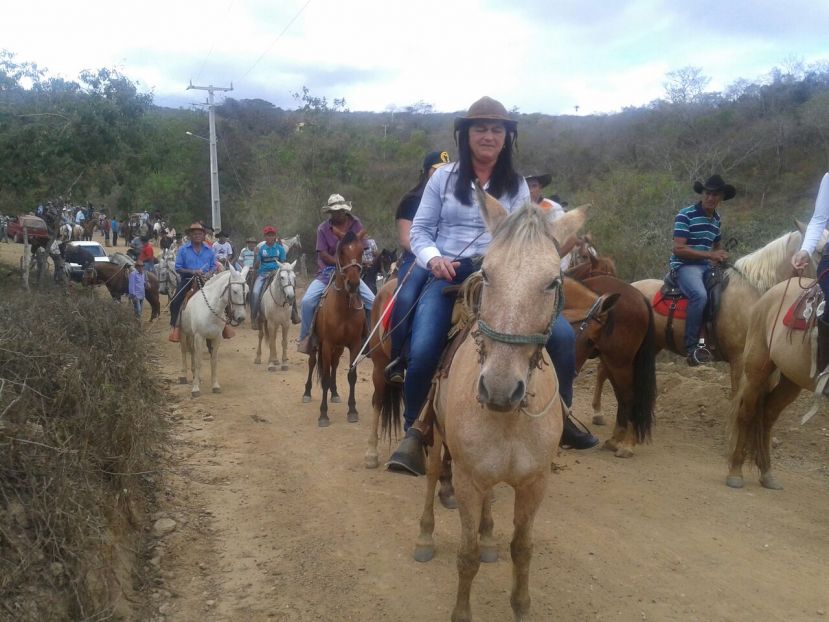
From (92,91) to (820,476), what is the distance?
56.8 ft

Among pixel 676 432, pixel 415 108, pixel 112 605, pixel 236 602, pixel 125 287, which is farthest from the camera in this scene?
pixel 415 108

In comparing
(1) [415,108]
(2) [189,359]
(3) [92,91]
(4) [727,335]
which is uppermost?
(1) [415,108]

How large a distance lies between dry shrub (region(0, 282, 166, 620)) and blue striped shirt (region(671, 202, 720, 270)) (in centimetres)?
602

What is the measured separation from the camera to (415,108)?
79.8 m

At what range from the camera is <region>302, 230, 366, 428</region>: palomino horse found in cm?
787

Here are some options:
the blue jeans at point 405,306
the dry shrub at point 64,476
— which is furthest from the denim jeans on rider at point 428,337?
the dry shrub at point 64,476

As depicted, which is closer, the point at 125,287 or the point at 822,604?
the point at 822,604

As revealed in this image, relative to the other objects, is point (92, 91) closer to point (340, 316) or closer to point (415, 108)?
point (340, 316)

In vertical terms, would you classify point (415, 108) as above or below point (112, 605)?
above

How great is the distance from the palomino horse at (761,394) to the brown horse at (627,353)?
957 millimetres

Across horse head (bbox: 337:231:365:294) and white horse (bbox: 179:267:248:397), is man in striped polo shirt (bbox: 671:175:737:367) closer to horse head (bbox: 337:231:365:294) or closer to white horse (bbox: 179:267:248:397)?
horse head (bbox: 337:231:365:294)

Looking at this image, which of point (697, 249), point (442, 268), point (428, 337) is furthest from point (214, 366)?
point (442, 268)

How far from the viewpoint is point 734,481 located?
5805 millimetres

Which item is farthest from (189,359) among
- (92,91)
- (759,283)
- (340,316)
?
(759,283)
